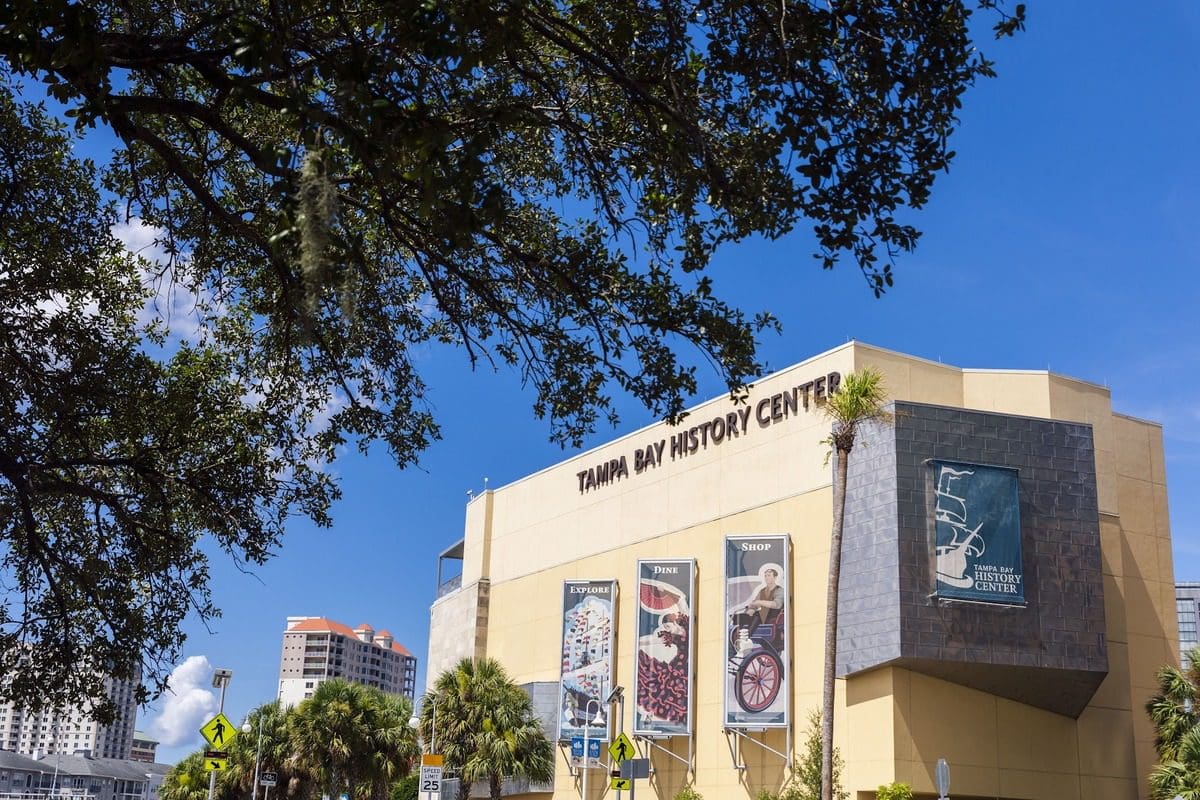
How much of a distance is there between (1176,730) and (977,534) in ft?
25.2

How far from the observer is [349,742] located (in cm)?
4647

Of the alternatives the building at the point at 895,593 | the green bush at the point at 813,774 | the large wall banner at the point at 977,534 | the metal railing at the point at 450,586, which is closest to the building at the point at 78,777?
the metal railing at the point at 450,586

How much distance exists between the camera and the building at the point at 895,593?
110 ft

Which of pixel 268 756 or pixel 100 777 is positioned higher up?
pixel 268 756

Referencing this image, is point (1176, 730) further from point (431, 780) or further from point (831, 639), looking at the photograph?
point (431, 780)

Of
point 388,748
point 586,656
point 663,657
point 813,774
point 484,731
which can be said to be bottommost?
point 813,774

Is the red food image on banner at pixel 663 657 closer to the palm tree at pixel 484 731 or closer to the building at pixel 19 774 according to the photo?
the palm tree at pixel 484 731

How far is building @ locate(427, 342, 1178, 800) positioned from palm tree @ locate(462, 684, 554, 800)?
8.21ft

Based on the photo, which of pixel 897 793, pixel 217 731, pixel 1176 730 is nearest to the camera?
pixel 217 731

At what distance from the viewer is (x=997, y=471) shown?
114 ft

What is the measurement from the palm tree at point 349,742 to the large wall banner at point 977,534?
2273 centimetres

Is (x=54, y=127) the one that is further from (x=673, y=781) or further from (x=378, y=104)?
(x=673, y=781)

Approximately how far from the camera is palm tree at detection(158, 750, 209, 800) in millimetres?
52500

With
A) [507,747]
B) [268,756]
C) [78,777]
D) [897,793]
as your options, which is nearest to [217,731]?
[897,793]
